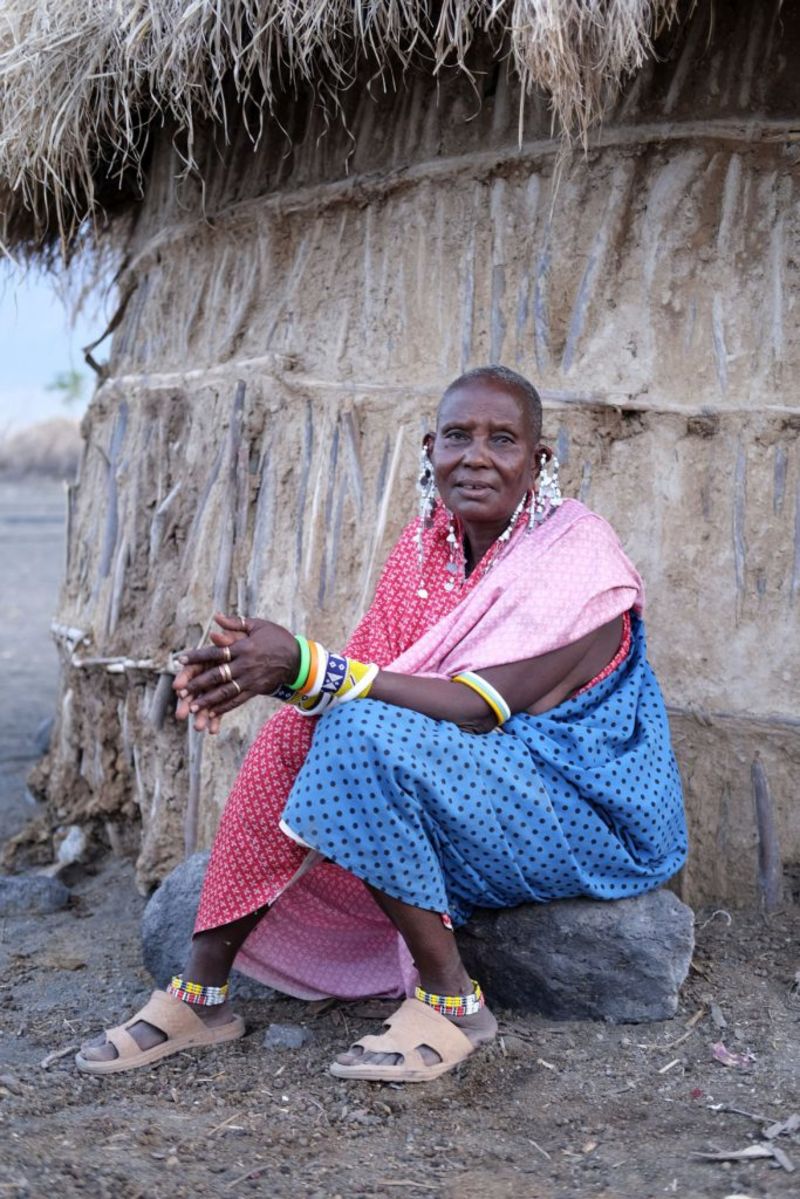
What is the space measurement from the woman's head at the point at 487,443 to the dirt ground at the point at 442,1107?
114 cm

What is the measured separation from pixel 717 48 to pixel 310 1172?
2.79 metres

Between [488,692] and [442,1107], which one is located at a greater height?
[488,692]

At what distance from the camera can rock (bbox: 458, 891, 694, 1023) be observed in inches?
116

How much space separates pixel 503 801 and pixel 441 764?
165 millimetres

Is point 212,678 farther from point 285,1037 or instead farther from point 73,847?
point 73,847

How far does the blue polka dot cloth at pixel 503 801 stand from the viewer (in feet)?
8.62

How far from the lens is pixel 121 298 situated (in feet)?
15.6

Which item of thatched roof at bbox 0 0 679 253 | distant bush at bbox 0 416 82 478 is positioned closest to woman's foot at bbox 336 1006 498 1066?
thatched roof at bbox 0 0 679 253

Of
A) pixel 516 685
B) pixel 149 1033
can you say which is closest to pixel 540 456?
pixel 516 685

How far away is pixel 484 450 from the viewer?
2963mm

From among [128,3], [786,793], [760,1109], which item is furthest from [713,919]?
[128,3]

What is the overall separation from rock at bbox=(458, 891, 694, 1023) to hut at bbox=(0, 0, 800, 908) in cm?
55

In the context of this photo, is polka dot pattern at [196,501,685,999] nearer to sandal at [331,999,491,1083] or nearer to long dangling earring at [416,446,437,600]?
long dangling earring at [416,446,437,600]

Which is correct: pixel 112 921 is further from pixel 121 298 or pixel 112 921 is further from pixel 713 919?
pixel 121 298
